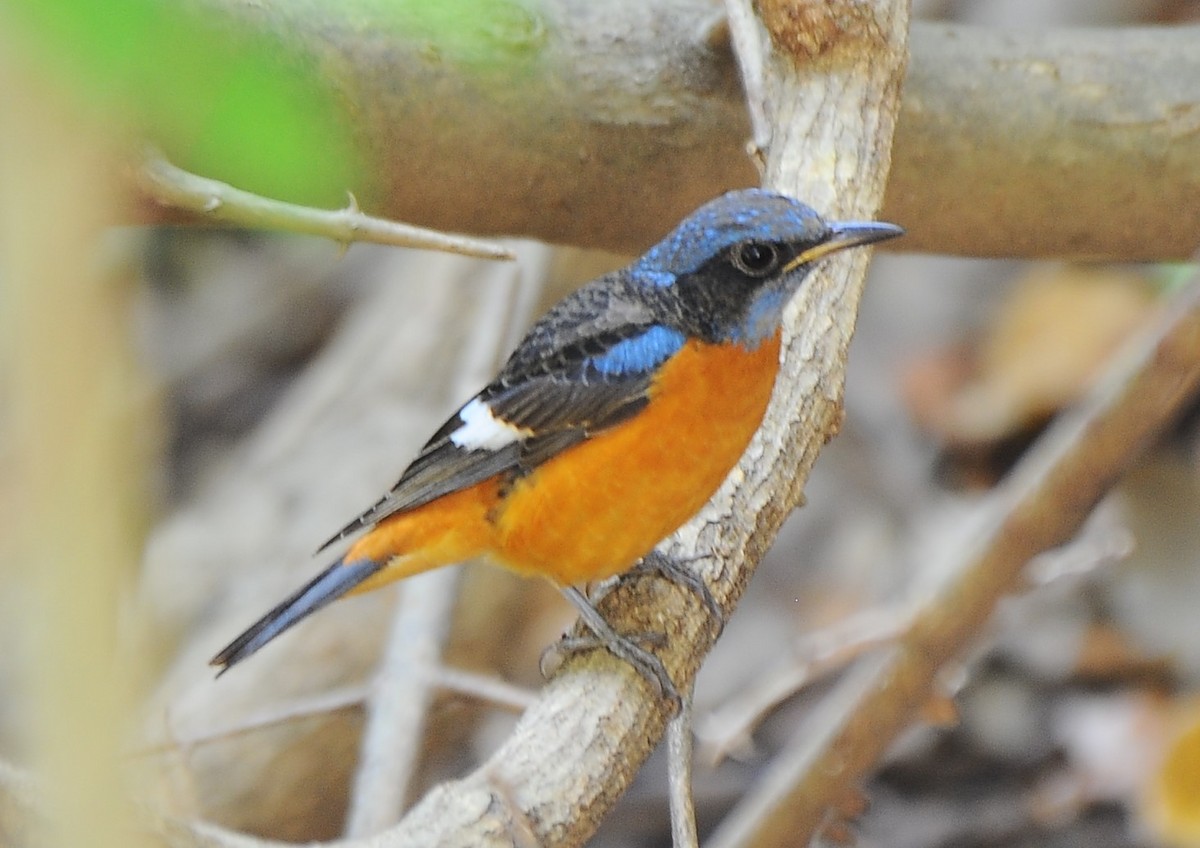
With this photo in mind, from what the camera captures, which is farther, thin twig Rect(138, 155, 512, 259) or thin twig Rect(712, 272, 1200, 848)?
thin twig Rect(712, 272, 1200, 848)

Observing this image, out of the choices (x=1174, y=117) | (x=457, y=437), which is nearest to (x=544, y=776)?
(x=457, y=437)

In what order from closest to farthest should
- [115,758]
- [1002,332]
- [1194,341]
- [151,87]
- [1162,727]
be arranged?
[115,758]
[151,87]
[1194,341]
[1162,727]
[1002,332]

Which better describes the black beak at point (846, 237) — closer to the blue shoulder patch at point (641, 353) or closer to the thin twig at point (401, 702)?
the blue shoulder patch at point (641, 353)

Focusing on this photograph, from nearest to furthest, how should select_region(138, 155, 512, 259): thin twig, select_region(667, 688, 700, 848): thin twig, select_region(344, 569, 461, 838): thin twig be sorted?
select_region(138, 155, 512, 259): thin twig, select_region(667, 688, 700, 848): thin twig, select_region(344, 569, 461, 838): thin twig

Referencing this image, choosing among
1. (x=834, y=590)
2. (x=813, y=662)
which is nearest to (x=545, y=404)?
(x=813, y=662)

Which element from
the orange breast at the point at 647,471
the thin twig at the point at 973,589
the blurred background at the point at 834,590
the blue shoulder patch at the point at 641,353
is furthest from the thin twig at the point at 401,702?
the blue shoulder patch at the point at 641,353

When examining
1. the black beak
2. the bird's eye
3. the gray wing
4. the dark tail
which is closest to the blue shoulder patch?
the gray wing

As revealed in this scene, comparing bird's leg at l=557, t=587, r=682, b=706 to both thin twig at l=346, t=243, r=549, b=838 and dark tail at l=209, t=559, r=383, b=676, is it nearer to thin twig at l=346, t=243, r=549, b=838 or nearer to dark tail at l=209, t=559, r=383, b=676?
dark tail at l=209, t=559, r=383, b=676

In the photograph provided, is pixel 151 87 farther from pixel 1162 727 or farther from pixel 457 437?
pixel 1162 727
